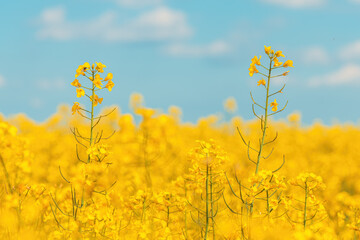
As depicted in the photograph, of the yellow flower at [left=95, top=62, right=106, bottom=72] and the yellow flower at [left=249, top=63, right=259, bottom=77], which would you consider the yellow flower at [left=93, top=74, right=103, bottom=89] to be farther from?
the yellow flower at [left=249, top=63, right=259, bottom=77]

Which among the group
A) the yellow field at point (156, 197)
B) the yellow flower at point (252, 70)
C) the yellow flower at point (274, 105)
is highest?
the yellow flower at point (252, 70)

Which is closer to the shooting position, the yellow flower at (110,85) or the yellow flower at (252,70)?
the yellow flower at (110,85)

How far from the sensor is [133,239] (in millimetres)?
3820

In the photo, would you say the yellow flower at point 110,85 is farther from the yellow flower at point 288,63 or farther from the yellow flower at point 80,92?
the yellow flower at point 288,63

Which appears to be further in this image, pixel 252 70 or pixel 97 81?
pixel 252 70

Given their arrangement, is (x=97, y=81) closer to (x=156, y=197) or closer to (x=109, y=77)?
(x=109, y=77)

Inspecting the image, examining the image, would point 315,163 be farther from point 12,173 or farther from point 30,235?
point 30,235

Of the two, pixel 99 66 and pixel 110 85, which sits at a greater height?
pixel 99 66

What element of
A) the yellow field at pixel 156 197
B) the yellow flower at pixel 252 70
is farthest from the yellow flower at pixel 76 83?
the yellow flower at pixel 252 70

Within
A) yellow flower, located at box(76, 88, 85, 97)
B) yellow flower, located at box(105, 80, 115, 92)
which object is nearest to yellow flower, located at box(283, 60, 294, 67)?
yellow flower, located at box(105, 80, 115, 92)

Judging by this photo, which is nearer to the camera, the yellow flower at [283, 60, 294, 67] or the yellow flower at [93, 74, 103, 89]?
the yellow flower at [93, 74, 103, 89]

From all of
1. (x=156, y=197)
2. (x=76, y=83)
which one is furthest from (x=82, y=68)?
(x=156, y=197)

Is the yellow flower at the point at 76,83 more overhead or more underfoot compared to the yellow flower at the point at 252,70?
more underfoot

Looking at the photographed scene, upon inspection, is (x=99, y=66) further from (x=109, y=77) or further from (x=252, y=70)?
(x=252, y=70)
